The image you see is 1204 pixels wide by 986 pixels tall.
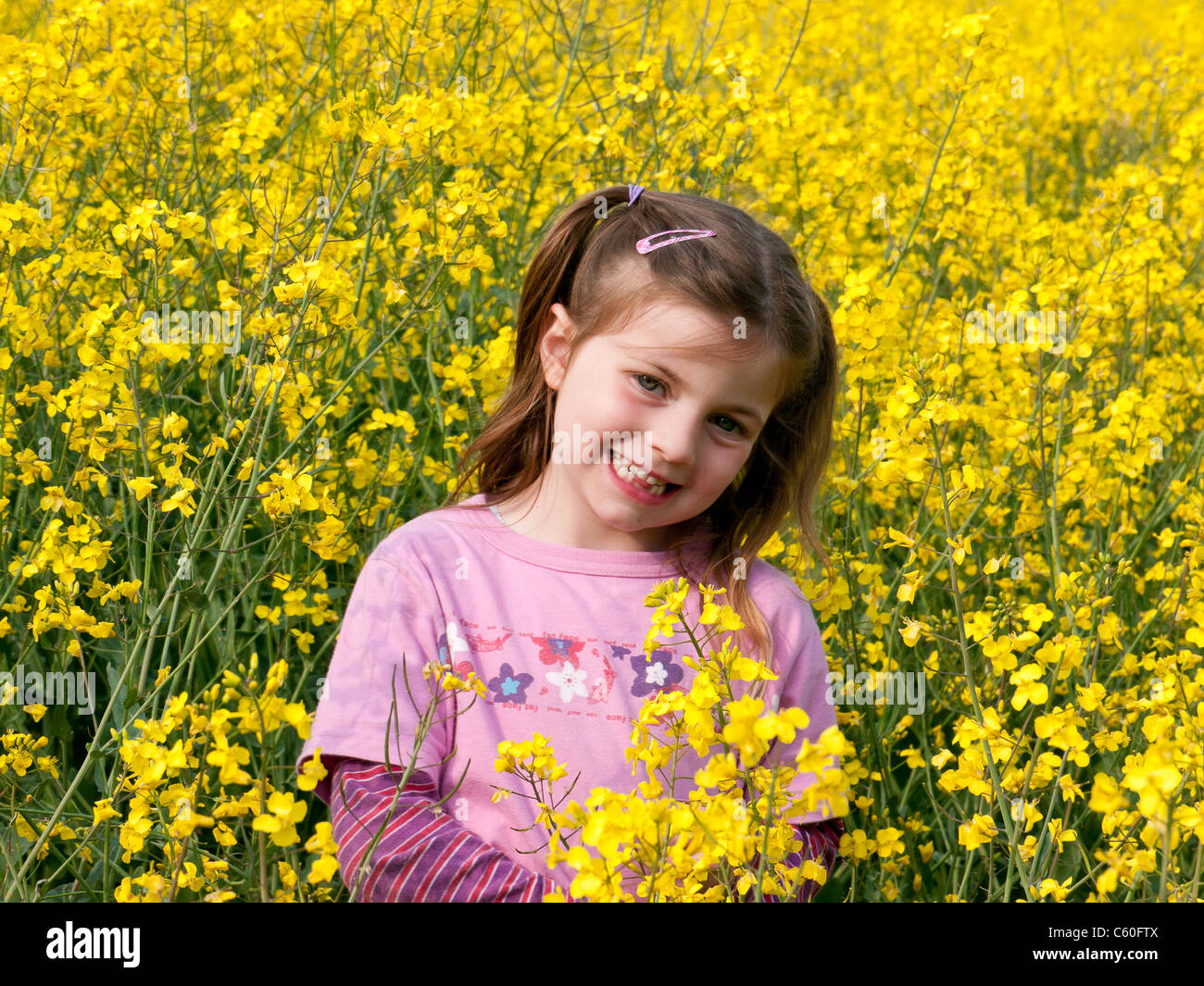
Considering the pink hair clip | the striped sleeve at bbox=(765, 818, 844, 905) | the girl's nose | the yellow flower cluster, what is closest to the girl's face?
the girl's nose

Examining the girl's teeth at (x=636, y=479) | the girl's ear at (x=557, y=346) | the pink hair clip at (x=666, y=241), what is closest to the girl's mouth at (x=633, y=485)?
the girl's teeth at (x=636, y=479)

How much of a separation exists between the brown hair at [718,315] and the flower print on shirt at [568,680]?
0.82 feet

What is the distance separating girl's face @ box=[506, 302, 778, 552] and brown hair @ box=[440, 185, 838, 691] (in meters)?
0.04

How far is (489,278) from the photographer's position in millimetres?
3238

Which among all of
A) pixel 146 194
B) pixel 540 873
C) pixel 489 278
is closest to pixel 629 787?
pixel 540 873

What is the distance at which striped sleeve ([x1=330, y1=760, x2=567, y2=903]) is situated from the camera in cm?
164

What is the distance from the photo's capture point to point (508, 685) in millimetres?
1825

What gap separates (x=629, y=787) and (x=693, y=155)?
6.31 ft

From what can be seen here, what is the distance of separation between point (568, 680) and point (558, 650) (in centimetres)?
5

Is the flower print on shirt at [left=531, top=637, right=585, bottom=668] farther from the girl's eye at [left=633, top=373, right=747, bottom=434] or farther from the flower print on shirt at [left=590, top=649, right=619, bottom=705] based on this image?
the girl's eye at [left=633, top=373, right=747, bottom=434]

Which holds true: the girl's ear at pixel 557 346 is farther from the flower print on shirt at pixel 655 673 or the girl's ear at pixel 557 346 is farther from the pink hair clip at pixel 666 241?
the flower print on shirt at pixel 655 673

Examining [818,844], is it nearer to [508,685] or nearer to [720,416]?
[508,685]

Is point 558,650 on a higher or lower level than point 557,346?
lower

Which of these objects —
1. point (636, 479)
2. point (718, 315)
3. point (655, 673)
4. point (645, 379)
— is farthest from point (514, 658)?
point (718, 315)
